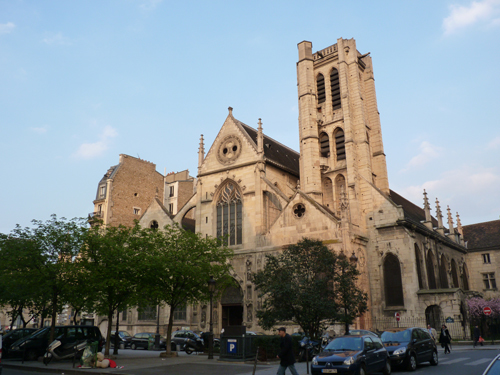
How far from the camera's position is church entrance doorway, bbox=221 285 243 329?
31359 millimetres

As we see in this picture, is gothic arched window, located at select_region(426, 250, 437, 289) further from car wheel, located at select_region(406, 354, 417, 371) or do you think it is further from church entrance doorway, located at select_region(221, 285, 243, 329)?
car wheel, located at select_region(406, 354, 417, 371)

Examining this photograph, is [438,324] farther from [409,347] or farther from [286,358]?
[286,358]

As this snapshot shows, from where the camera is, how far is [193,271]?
2036 cm

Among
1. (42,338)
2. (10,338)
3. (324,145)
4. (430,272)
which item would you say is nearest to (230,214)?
(324,145)

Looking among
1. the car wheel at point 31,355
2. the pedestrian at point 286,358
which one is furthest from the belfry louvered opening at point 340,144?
the pedestrian at point 286,358

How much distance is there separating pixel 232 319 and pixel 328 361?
21288 mm

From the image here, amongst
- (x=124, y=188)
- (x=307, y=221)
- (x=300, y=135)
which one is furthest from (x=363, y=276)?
(x=124, y=188)

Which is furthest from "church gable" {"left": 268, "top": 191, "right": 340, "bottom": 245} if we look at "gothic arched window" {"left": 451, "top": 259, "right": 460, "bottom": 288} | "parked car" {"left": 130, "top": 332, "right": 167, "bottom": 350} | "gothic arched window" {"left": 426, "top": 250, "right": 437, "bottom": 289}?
"gothic arched window" {"left": 451, "top": 259, "right": 460, "bottom": 288}

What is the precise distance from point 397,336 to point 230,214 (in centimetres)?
2021

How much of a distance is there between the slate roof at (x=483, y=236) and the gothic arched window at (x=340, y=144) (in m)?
20.4

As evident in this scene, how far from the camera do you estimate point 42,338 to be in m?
19.5

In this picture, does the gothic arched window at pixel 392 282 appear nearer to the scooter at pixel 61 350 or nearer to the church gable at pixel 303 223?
the church gable at pixel 303 223

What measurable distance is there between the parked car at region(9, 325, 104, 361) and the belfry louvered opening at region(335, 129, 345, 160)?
23.2 m

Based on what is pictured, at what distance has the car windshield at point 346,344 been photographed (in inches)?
484
